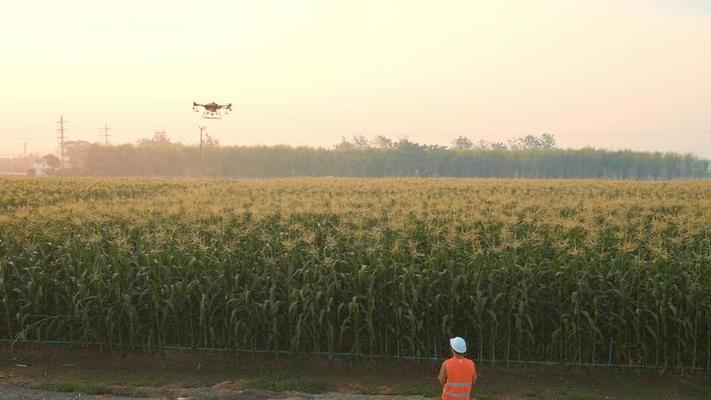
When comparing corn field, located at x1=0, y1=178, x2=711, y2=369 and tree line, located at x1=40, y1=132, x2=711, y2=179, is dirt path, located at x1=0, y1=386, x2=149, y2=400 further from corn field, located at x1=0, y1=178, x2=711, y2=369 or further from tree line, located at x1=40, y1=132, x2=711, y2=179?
tree line, located at x1=40, y1=132, x2=711, y2=179

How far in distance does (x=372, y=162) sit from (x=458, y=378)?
5034 inches

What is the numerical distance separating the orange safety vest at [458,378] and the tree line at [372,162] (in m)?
121

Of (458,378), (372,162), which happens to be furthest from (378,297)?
(372,162)

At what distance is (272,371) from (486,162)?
130 meters

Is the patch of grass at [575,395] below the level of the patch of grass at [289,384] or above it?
below

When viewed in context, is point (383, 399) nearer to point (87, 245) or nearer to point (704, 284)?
point (704, 284)

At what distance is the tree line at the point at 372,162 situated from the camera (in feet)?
416

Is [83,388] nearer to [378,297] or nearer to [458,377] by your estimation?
[378,297]

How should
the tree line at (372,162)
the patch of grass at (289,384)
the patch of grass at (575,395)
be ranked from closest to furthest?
the patch of grass at (575,395) < the patch of grass at (289,384) < the tree line at (372,162)

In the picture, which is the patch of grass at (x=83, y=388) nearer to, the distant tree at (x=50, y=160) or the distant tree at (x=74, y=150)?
the distant tree at (x=50, y=160)

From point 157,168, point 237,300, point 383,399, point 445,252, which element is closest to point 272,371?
point 237,300

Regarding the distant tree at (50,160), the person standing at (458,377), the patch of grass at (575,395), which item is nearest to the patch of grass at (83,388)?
the person standing at (458,377)

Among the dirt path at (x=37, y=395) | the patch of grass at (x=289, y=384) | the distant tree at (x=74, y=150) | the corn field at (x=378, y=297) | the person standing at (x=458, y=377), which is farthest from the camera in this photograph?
the distant tree at (x=74, y=150)

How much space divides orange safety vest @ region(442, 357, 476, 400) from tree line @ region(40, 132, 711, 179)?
396 ft
